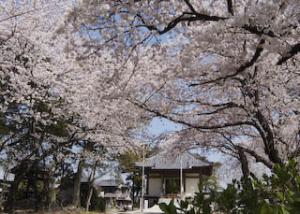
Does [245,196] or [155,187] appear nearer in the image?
[245,196]

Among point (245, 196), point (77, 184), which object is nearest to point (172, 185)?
point (77, 184)

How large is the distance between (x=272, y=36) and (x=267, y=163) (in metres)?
4.77

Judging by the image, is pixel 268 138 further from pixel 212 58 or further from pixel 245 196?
pixel 245 196

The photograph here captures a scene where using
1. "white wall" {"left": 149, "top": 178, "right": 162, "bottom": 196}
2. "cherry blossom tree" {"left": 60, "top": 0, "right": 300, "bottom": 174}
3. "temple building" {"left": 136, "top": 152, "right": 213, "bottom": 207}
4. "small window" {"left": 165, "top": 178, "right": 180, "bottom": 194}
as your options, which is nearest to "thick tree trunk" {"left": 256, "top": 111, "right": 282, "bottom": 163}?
"cherry blossom tree" {"left": 60, "top": 0, "right": 300, "bottom": 174}

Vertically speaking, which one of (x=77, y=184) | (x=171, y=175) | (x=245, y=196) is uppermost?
(x=171, y=175)

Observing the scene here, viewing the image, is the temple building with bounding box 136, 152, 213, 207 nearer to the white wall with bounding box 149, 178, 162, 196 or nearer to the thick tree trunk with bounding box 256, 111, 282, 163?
the white wall with bounding box 149, 178, 162, 196

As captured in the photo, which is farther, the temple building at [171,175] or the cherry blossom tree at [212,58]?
the temple building at [171,175]

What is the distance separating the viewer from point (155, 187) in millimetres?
30531

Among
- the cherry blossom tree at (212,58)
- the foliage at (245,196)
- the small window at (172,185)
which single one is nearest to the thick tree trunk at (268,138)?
the cherry blossom tree at (212,58)

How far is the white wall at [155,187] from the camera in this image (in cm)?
3036

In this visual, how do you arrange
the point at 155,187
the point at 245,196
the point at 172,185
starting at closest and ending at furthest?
the point at 245,196, the point at 172,185, the point at 155,187

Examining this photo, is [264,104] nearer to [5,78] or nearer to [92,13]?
[92,13]

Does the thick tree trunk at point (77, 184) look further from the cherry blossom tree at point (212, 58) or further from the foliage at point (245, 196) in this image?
the foliage at point (245, 196)

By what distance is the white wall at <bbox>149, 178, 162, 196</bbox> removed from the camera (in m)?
30.4
